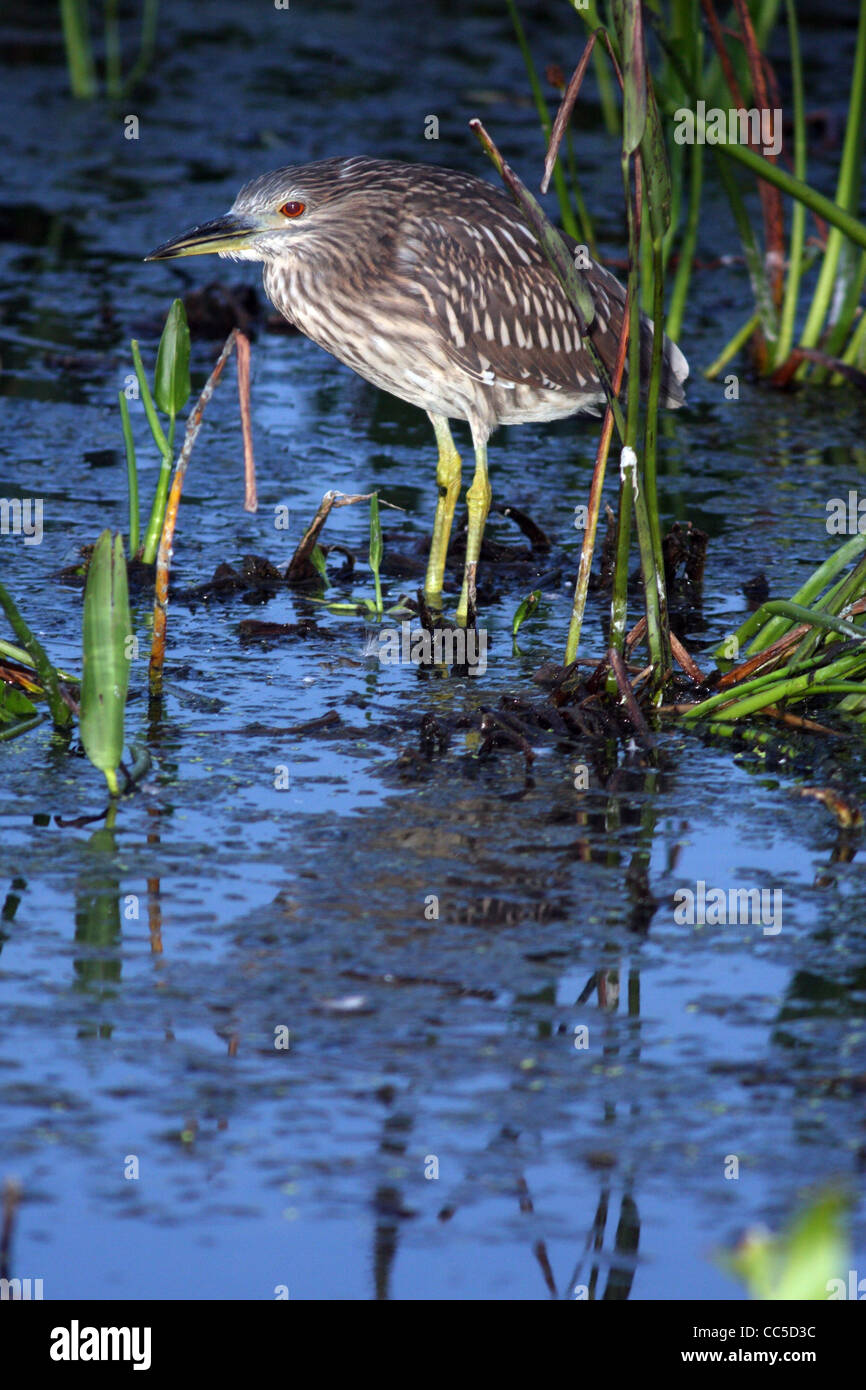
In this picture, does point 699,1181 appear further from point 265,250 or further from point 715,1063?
point 265,250

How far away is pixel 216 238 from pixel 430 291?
651 millimetres

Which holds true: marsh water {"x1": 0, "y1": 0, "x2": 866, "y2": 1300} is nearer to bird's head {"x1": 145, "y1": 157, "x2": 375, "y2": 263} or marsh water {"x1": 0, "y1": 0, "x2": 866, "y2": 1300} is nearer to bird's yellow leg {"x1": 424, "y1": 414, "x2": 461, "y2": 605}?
bird's yellow leg {"x1": 424, "y1": 414, "x2": 461, "y2": 605}

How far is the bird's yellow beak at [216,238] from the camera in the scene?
5.57 m

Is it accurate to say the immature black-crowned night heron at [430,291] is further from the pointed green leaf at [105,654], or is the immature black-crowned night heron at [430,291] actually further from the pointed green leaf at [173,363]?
the pointed green leaf at [105,654]

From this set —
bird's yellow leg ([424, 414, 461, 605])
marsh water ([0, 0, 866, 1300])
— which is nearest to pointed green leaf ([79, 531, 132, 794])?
marsh water ([0, 0, 866, 1300])

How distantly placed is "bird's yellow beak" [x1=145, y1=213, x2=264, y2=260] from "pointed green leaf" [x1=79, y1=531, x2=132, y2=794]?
5.29 feet

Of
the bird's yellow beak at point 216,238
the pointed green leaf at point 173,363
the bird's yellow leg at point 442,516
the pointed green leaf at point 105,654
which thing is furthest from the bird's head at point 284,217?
the pointed green leaf at point 105,654

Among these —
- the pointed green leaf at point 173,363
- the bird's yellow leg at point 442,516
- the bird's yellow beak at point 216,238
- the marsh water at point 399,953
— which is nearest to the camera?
the marsh water at point 399,953

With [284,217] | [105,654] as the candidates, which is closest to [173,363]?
[105,654]

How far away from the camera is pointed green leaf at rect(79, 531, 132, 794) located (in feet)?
13.8

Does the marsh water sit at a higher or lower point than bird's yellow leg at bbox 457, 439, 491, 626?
lower

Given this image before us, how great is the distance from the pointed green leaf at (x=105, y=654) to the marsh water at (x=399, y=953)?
0.21 metres

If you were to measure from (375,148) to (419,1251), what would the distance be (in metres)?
9.86

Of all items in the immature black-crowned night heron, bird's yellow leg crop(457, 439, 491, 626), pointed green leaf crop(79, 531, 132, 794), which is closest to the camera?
pointed green leaf crop(79, 531, 132, 794)
